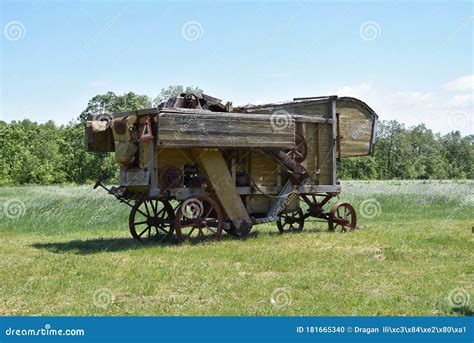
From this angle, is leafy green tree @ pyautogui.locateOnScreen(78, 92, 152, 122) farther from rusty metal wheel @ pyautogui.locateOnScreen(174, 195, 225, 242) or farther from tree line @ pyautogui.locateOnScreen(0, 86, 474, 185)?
rusty metal wheel @ pyautogui.locateOnScreen(174, 195, 225, 242)

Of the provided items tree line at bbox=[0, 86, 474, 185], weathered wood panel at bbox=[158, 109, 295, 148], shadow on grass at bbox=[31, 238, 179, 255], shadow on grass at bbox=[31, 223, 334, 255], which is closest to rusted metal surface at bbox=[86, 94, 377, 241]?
weathered wood panel at bbox=[158, 109, 295, 148]

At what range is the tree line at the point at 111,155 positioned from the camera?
58.7 m

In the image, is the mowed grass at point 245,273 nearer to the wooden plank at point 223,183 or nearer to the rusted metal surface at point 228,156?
the wooden plank at point 223,183

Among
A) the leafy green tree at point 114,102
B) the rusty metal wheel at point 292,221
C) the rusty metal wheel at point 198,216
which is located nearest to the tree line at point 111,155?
the leafy green tree at point 114,102

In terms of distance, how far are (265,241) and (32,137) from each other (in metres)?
78.6

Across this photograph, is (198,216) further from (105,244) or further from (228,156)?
(105,244)

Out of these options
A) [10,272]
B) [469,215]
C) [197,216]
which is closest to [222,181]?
[197,216]

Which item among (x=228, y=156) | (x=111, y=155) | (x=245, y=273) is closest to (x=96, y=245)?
(x=228, y=156)

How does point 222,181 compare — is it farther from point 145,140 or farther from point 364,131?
point 364,131

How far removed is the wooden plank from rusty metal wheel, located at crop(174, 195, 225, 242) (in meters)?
0.28

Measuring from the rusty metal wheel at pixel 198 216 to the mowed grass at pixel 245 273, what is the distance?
461 millimetres

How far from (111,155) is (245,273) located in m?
48.4

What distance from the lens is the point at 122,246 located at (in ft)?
45.8

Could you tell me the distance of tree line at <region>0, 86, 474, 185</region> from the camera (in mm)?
58688
